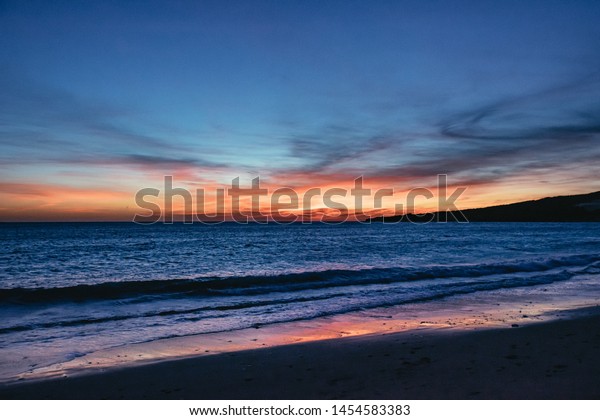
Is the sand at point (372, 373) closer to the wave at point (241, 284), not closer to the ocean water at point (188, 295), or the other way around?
the ocean water at point (188, 295)

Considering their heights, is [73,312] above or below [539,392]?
below

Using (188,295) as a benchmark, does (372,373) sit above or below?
above

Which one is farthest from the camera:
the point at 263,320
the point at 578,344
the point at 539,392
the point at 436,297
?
the point at 436,297

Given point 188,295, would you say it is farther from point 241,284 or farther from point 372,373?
point 372,373

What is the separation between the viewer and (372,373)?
21.9 ft

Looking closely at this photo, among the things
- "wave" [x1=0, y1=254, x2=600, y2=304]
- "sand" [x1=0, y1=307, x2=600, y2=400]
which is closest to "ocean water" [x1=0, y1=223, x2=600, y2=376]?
"wave" [x1=0, y1=254, x2=600, y2=304]

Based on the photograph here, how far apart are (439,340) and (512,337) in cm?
162

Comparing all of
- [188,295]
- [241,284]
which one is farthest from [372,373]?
[241,284]

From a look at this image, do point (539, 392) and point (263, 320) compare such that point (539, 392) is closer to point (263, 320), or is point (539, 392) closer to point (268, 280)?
point (263, 320)

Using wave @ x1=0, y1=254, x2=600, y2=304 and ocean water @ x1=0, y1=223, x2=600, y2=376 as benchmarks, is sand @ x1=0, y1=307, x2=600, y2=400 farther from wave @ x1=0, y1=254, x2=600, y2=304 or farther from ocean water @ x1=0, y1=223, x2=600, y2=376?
wave @ x1=0, y1=254, x2=600, y2=304

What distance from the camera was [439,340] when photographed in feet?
28.9

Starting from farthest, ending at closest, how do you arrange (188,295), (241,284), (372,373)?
(241,284) → (188,295) → (372,373)

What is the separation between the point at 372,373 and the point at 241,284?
13755 millimetres
